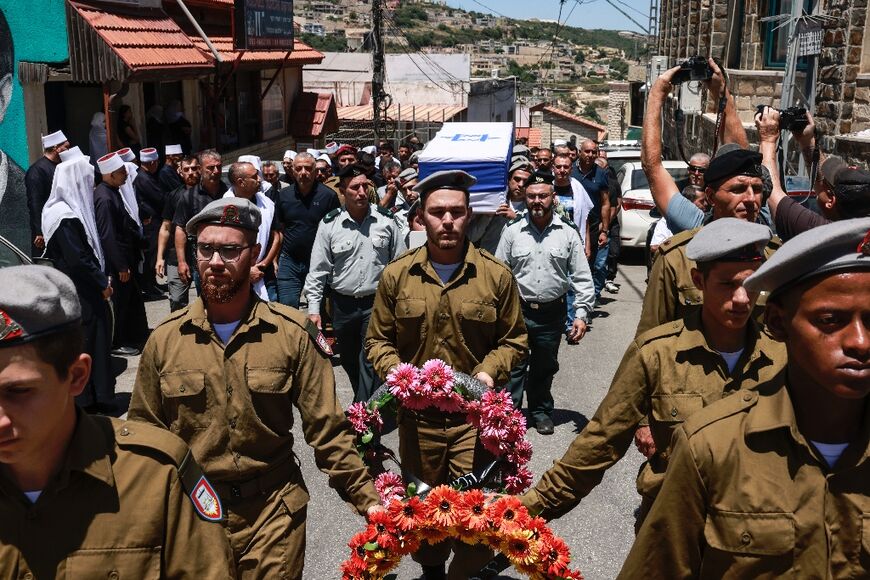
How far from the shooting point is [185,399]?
12.4ft

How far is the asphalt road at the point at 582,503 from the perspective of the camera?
5.64m

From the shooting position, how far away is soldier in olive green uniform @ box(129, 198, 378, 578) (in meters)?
3.77

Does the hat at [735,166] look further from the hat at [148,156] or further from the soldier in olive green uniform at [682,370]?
the hat at [148,156]

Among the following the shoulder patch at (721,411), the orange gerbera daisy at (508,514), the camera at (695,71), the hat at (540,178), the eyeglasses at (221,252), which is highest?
the camera at (695,71)

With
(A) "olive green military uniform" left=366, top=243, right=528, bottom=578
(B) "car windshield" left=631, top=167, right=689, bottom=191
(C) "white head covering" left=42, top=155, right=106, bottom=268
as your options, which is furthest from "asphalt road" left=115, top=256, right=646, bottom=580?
(B) "car windshield" left=631, top=167, right=689, bottom=191

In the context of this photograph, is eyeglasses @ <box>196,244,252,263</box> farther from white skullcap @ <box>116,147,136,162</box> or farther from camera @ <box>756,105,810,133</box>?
white skullcap @ <box>116,147,136,162</box>

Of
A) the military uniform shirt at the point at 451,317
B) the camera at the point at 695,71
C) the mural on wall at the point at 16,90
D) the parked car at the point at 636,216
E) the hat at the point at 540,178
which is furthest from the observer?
the parked car at the point at 636,216

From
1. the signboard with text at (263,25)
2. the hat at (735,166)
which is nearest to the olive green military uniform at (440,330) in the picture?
the hat at (735,166)

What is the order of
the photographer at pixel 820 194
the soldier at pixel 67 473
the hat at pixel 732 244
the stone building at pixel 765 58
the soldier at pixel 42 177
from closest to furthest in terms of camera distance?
the soldier at pixel 67 473 < the hat at pixel 732 244 < the photographer at pixel 820 194 < the soldier at pixel 42 177 < the stone building at pixel 765 58

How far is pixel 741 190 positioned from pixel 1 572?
341 centimetres

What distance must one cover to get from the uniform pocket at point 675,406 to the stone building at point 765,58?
21.7 ft

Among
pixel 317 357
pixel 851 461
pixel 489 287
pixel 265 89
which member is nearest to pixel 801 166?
pixel 489 287

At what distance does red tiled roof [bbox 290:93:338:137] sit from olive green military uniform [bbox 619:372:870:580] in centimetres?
2555

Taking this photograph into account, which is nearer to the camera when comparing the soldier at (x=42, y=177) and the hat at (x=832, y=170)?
the hat at (x=832, y=170)
